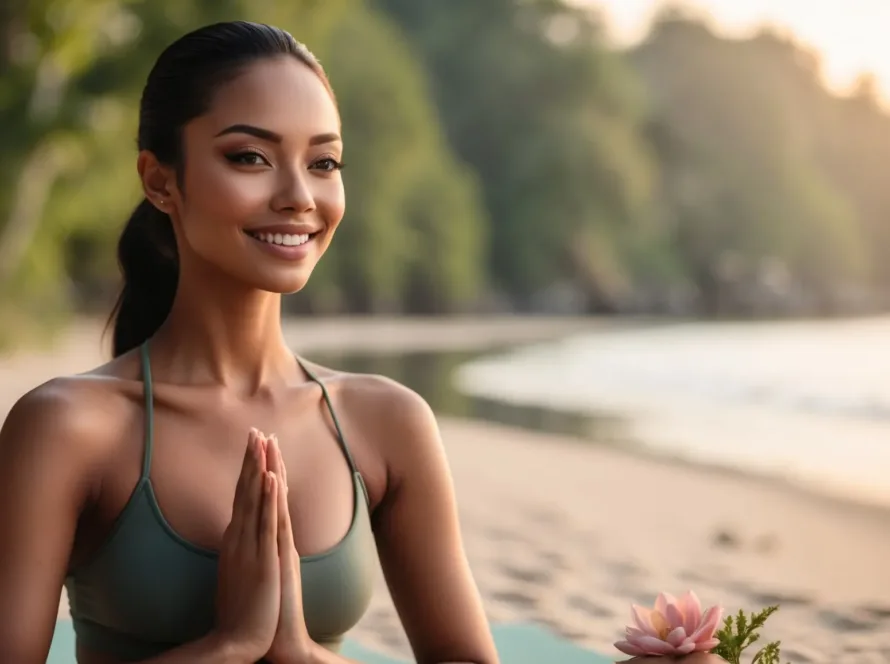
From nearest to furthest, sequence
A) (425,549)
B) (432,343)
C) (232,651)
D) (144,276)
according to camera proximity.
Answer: (232,651), (425,549), (144,276), (432,343)

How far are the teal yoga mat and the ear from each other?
190 centimetres

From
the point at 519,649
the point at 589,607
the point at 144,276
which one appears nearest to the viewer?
the point at 144,276

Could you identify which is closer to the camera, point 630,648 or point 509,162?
point 630,648

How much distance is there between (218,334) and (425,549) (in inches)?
19.4

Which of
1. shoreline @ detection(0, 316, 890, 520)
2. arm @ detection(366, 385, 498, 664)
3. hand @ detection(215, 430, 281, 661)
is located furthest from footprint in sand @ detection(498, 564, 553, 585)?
hand @ detection(215, 430, 281, 661)

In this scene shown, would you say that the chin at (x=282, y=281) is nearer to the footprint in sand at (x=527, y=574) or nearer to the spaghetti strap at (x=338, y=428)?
the spaghetti strap at (x=338, y=428)

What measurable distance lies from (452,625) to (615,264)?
53.5 m

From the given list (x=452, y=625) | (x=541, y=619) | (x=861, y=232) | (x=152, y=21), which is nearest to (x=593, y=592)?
(x=541, y=619)

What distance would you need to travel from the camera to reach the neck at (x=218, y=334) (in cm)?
210

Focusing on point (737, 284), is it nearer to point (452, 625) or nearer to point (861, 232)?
point (861, 232)

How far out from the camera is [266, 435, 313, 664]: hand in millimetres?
1887

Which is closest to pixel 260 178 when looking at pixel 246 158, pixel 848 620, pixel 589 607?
pixel 246 158

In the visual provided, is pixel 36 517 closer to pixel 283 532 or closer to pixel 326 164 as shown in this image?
pixel 283 532

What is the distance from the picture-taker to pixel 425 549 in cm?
220
